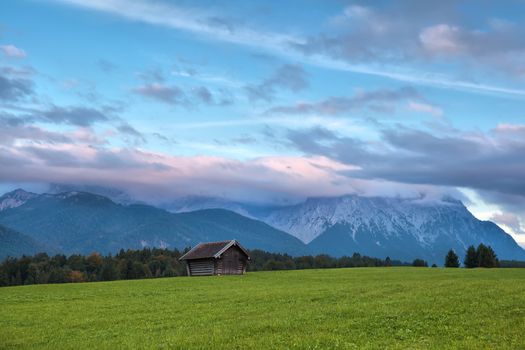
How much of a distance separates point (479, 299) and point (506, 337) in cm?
1012

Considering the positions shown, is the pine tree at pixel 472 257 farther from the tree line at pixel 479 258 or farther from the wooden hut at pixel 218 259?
the wooden hut at pixel 218 259

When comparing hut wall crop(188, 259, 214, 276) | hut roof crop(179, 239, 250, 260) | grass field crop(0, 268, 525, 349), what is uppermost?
hut roof crop(179, 239, 250, 260)

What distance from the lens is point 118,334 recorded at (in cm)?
2609

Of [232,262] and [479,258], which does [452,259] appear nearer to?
[479,258]

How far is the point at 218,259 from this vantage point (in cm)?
8644

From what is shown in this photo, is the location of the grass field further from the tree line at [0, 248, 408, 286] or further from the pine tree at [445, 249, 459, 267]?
the tree line at [0, 248, 408, 286]

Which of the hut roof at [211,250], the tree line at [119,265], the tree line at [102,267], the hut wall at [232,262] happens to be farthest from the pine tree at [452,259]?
the hut roof at [211,250]

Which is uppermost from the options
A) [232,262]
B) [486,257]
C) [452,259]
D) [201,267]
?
[232,262]

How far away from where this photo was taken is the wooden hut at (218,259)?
284ft

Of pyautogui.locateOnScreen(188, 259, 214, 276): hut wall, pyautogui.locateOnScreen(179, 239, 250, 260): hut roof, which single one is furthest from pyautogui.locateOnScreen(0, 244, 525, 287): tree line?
pyautogui.locateOnScreen(179, 239, 250, 260): hut roof

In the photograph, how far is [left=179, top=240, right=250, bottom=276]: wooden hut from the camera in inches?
3413

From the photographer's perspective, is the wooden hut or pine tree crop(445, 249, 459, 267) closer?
the wooden hut

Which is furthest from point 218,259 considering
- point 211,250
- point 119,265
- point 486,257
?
point 486,257

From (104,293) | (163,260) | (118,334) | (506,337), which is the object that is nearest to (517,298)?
(506,337)
